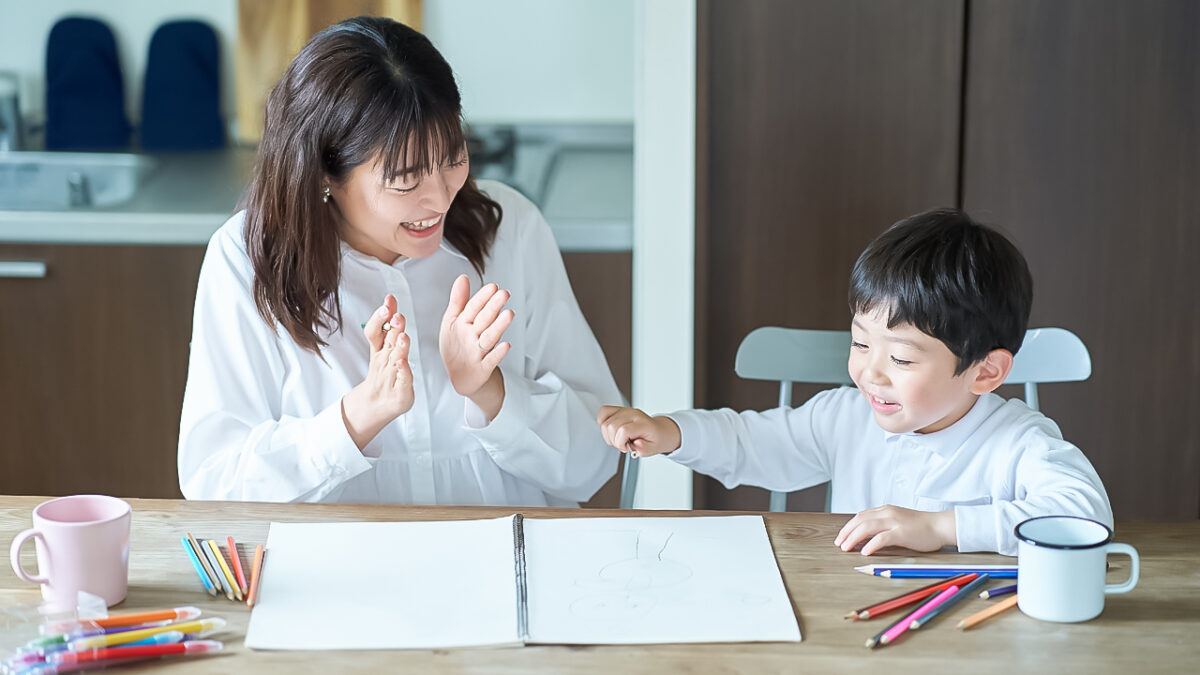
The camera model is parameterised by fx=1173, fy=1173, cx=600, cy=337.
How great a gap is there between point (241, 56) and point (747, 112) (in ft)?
4.51

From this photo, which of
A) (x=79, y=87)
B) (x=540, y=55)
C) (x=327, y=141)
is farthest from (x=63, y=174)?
(x=327, y=141)

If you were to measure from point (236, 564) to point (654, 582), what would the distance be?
1.29 feet

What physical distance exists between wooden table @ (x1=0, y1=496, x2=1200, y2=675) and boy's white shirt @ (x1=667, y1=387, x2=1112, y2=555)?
6cm

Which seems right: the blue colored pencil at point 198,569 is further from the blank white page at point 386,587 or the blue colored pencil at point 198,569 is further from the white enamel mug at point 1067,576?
the white enamel mug at point 1067,576

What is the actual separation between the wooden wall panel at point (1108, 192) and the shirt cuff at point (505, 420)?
99cm

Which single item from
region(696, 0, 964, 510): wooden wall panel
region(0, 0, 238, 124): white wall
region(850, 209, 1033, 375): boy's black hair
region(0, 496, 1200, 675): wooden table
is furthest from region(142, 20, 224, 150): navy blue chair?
region(850, 209, 1033, 375): boy's black hair

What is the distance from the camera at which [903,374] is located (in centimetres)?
130

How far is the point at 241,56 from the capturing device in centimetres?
279

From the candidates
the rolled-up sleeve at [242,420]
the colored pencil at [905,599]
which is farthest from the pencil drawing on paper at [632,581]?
the rolled-up sleeve at [242,420]

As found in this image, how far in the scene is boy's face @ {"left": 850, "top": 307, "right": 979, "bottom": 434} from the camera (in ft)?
4.26

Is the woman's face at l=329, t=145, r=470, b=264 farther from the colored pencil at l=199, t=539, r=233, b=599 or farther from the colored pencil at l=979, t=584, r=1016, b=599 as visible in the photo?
the colored pencil at l=979, t=584, r=1016, b=599

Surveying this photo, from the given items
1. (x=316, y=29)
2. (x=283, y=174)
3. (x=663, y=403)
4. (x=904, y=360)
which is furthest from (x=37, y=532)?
(x=316, y=29)

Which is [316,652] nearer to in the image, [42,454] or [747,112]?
[747,112]

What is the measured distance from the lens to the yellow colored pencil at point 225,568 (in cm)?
105
